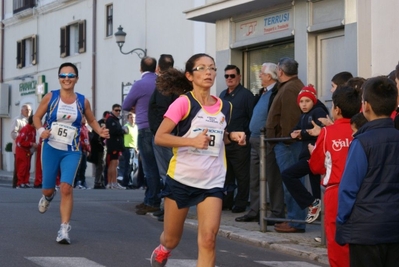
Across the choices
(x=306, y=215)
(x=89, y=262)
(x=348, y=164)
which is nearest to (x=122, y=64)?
(x=306, y=215)

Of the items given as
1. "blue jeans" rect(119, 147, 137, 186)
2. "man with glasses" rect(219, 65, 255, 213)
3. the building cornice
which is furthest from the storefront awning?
the building cornice

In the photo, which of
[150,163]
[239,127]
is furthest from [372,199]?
[150,163]

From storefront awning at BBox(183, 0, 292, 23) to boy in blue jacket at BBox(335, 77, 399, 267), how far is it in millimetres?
A: 10402

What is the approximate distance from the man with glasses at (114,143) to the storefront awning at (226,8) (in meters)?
5.15

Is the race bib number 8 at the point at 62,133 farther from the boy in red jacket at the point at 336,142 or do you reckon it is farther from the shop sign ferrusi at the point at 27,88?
the shop sign ferrusi at the point at 27,88

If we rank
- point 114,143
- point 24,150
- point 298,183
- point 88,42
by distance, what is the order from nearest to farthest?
point 298,183 → point 114,143 → point 24,150 → point 88,42

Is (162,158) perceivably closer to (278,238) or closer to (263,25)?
(278,238)

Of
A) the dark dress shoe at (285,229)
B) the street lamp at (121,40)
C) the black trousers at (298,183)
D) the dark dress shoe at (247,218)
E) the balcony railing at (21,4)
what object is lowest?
the dark dress shoe at (285,229)

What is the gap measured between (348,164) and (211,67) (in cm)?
207

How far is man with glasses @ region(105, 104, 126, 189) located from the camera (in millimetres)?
22203

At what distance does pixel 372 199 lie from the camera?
5668 millimetres

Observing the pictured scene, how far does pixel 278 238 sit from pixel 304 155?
0.99 metres

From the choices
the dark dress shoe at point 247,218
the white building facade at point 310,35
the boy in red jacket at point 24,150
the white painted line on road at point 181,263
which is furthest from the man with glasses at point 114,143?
the white painted line on road at point 181,263

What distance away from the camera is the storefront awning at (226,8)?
16.2 metres
